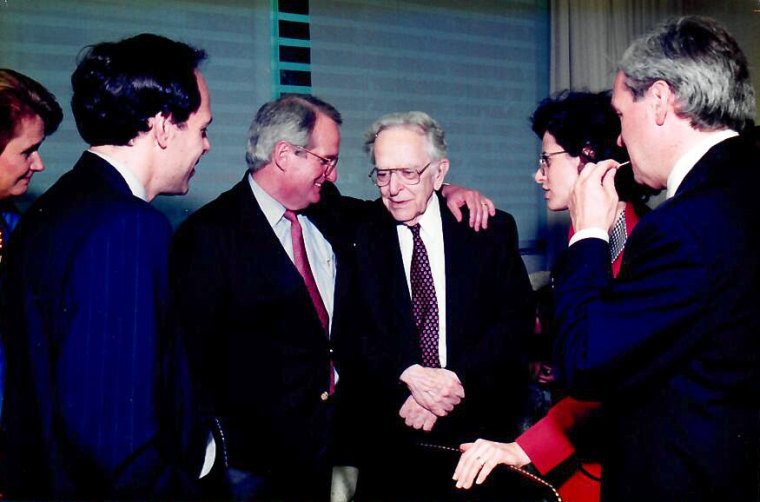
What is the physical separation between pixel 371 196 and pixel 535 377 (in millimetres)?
1389

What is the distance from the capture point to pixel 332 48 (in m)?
3.53

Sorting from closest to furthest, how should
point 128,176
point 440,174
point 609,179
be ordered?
point 128,176 → point 609,179 → point 440,174

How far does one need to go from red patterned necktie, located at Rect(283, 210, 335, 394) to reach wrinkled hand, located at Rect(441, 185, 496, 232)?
56cm

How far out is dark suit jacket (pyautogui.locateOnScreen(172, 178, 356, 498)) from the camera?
2.01 m

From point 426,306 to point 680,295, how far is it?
3.92ft

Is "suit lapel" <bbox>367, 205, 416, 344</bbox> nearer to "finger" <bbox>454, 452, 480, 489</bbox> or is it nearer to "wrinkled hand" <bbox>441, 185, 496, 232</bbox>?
"wrinkled hand" <bbox>441, 185, 496, 232</bbox>

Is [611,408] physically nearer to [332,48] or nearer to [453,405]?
[453,405]

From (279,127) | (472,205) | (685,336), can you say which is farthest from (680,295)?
(279,127)

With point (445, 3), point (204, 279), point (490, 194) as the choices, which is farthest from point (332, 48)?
point (204, 279)

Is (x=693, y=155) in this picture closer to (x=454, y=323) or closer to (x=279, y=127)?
(x=454, y=323)

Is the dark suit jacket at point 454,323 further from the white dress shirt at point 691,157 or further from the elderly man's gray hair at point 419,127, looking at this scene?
the white dress shirt at point 691,157

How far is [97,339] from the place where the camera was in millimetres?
1023

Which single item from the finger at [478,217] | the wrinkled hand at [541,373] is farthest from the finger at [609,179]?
the wrinkled hand at [541,373]

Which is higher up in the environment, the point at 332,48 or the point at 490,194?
the point at 332,48
